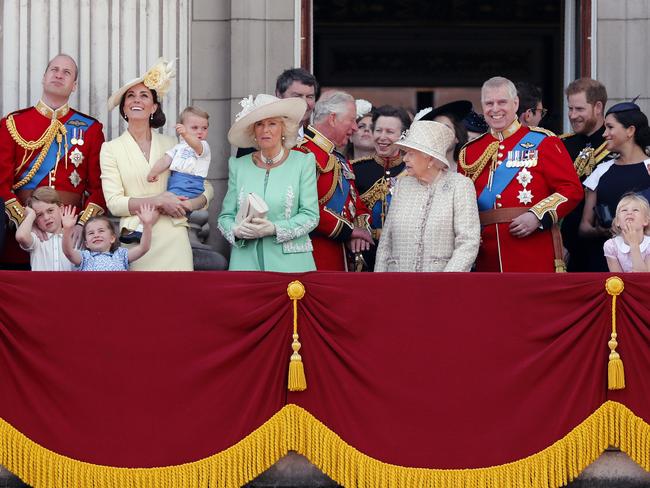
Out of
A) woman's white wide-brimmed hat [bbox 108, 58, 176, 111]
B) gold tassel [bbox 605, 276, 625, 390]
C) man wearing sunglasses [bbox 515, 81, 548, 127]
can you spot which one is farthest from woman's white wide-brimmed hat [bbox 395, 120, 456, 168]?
woman's white wide-brimmed hat [bbox 108, 58, 176, 111]

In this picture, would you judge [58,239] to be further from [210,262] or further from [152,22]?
[152,22]

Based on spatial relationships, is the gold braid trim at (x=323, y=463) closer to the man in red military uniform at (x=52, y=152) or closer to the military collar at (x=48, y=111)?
the man in red military uniform at (x=52, y=152)

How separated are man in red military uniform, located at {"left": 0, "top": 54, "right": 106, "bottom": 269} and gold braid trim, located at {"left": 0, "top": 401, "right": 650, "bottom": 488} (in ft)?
5.87

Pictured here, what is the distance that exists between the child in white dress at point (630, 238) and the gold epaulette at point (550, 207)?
36cm

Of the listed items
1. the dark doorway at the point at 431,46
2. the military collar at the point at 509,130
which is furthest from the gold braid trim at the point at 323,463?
the dark doorway at the point at 431,46

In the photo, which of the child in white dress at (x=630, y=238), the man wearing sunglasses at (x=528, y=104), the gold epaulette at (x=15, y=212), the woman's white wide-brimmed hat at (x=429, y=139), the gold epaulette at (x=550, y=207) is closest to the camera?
the child in white dress at (x=630, y=238)

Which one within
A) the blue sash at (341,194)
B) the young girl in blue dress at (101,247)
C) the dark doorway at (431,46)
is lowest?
the young girl in blue dress at (101,247)

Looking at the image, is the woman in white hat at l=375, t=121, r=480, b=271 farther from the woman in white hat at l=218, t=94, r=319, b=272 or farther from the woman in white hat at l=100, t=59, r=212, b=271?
the woman in white hat at l=100, t=59, r=212, b=271

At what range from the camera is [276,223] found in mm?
9602

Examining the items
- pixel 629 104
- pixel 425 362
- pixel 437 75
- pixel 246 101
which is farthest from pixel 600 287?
pixel 437 75

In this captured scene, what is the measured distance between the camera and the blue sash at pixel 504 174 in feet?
32.7

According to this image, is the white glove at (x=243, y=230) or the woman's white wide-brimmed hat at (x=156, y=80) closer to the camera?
the white glove at (x=243, y=230)

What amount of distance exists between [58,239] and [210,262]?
1.17 metres

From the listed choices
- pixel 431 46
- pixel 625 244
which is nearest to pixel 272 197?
pixel 625 244
